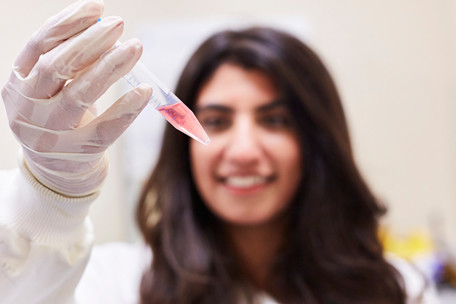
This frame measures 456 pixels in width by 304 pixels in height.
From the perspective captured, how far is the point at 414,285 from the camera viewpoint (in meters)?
1.12

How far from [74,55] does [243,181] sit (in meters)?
0.57

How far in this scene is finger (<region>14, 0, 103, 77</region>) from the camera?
432 mm

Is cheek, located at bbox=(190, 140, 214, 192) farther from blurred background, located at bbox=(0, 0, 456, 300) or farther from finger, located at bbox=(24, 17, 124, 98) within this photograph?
blurred background, located at bbox=(0, 0, 456, 300)

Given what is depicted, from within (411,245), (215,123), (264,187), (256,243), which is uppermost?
(215,123)

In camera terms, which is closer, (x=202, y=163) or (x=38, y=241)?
(x=38, y=241)

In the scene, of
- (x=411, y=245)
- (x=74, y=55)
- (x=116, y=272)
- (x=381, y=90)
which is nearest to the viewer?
(x=74, y=55)

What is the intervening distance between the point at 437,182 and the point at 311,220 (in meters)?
1.08

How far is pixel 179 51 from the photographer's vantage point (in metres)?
1.60

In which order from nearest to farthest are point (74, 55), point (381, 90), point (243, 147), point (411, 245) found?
point (74, 55), point (243, 147), point (411, 245), point (381, 90)

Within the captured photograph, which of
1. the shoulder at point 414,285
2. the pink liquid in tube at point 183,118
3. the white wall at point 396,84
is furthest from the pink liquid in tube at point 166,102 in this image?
the white wall at point 396,84

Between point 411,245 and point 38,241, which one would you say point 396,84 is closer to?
point 411,245

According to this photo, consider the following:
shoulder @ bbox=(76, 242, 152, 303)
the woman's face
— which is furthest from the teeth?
shoulder @ bbox=(76, 242, 152, 303)

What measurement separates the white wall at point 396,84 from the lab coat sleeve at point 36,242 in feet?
4.02

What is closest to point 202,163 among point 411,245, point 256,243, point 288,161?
point 288,161
